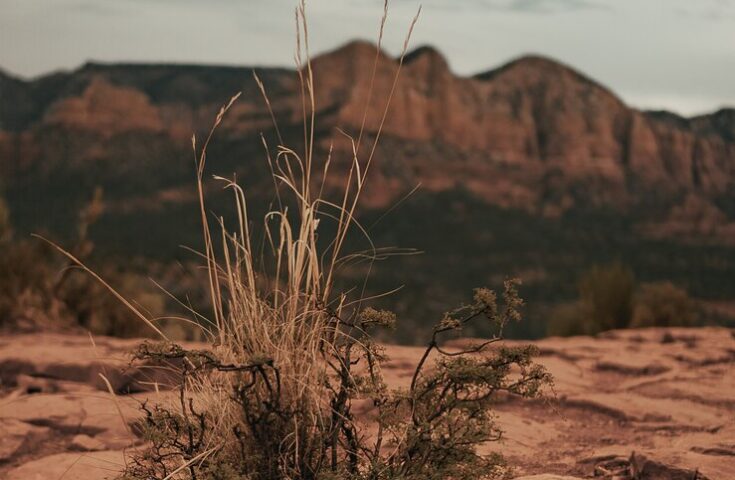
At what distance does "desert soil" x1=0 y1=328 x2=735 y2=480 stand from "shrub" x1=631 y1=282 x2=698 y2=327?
630 cm

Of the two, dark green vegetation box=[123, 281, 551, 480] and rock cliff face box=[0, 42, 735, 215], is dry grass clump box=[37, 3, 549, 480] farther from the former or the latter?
rock cliff face box=[0, 42, 735, 215]

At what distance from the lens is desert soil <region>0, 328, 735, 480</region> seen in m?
4.00

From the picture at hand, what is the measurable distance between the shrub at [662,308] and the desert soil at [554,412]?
630 centimetres

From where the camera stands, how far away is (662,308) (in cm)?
1429

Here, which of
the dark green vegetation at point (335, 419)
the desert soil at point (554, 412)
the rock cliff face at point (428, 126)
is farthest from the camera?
the rock cliff face at point (428, 126)

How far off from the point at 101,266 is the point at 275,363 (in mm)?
10141

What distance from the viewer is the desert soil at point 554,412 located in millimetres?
4000

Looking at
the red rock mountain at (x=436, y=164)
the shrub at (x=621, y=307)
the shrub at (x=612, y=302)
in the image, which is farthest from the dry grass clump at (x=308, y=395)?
the red rock mountain at (x=436, y=164)

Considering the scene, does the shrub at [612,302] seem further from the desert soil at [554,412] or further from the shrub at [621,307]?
the desert soil at [554,412]

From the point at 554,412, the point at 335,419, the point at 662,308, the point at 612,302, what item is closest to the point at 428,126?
the point at 662,308

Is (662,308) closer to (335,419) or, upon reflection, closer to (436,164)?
(335,419)

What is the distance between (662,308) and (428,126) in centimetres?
5324

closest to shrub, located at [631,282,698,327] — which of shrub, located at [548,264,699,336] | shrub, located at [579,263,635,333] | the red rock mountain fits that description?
shrub, located at [548,264,699,336]

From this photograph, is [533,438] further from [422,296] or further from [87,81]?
[87,81]
